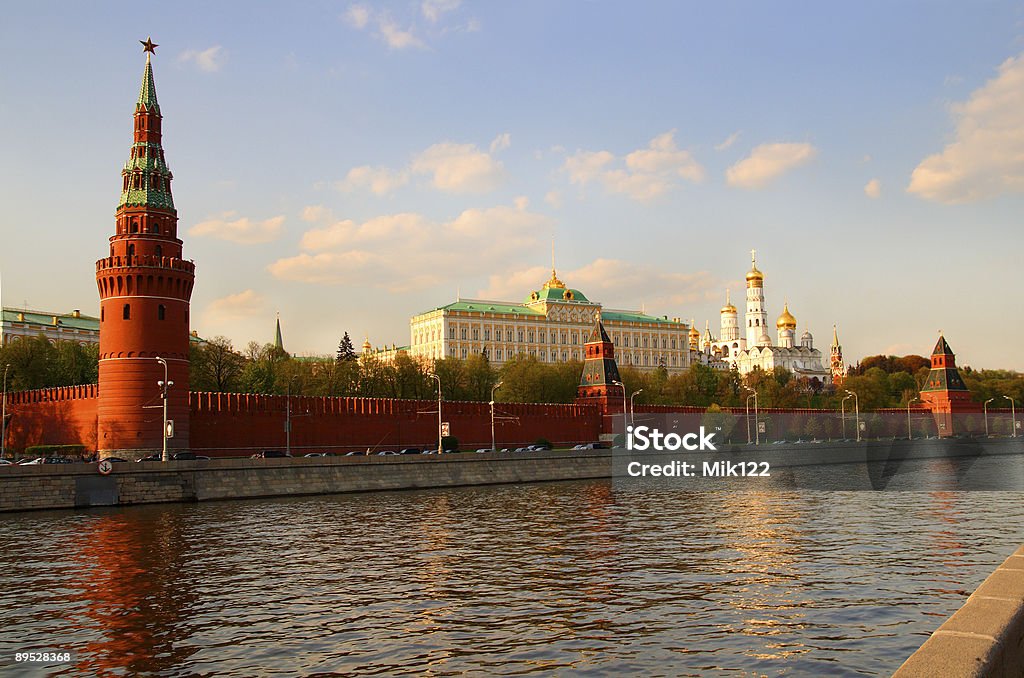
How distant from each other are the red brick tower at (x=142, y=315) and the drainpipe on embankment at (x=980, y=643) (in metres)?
42.6

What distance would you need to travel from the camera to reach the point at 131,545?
25406mm

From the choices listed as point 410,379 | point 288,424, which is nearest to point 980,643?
point 288,424

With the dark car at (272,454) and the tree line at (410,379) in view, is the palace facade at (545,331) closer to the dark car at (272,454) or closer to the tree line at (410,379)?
the tree line at (410,379)

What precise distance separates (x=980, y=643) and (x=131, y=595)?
16.5 metres

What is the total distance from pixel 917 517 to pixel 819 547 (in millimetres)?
8631

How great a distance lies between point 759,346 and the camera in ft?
567

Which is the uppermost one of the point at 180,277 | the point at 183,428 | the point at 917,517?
the point at 180,277

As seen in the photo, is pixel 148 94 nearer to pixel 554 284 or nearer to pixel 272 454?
pixel 272 454

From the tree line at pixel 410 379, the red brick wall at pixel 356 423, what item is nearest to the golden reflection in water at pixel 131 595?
the red brick wall at pixel 356 423

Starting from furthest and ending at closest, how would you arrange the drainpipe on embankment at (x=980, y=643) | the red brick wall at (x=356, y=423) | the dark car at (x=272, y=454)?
the red brick wall at (x=356, y=423), the dark car at (x=272, y=454), the drainpipe on embankment at (x=980, y=643)

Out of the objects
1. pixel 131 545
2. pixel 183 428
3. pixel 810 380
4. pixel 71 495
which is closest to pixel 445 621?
pixel 131 545

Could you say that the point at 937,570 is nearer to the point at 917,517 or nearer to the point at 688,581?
the point at 688,581

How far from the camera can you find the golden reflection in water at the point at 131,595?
13.6m

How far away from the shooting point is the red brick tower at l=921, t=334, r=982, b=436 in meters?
98.5
